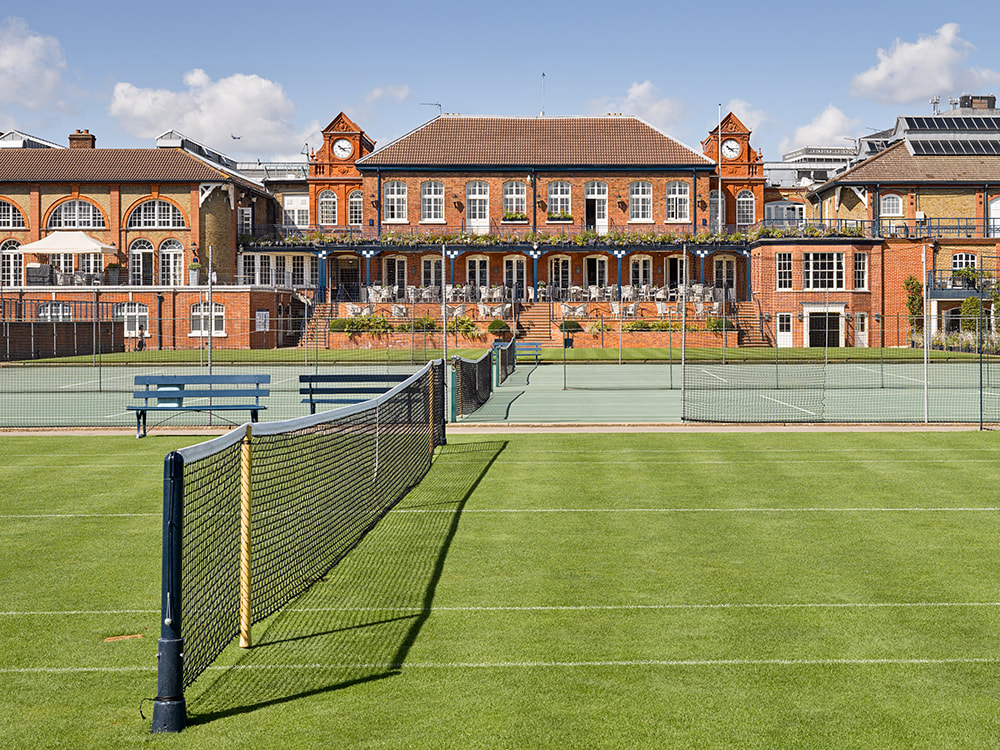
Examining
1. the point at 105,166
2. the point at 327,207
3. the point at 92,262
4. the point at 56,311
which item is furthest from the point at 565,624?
the point at 327,207

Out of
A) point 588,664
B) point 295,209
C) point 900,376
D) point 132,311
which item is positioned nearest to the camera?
point 588,664

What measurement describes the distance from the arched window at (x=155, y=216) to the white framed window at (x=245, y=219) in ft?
17.7

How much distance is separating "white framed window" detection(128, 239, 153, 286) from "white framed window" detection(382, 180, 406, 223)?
554 inches

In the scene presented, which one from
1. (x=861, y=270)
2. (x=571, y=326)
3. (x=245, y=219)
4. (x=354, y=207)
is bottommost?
(x=571, y=326)

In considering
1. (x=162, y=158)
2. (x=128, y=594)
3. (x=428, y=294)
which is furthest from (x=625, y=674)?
(x=162, y=158)

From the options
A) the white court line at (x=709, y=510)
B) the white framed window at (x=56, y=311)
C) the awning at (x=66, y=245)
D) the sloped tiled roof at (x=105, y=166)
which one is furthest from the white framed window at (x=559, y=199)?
the white court line at (x=709, y=510)

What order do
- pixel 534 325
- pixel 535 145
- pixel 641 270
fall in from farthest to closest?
pixel 535 145, pixel 641 270, pixel 534 325

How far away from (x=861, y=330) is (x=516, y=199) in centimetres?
2189

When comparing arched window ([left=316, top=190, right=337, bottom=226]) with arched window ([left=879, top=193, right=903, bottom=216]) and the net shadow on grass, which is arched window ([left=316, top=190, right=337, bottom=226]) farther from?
the net shadow on grass

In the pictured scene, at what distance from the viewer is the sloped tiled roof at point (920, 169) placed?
61.6m

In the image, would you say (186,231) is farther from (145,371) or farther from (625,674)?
(625,674)

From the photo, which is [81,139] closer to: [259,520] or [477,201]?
[477,201]

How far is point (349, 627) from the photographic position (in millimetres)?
7715

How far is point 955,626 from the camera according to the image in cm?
755
